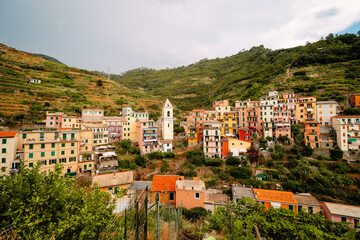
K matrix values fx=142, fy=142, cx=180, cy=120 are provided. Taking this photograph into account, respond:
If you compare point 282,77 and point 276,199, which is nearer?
point 276,199

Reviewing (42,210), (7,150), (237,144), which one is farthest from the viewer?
(237,144)

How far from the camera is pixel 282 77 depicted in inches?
1921

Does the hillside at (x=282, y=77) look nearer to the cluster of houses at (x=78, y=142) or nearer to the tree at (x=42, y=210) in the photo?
the cluster of houses at (x=78, y=142)

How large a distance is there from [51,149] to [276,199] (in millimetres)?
30675

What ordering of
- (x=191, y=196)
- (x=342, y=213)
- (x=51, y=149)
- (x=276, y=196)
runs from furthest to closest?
(x=51, y=149) < (x=276, y=196) < (x=191, y=196) < (x=342, y=213)

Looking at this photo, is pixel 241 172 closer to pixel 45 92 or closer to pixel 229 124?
pixel 229 124

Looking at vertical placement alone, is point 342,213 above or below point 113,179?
below

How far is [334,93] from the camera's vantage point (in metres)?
34.7

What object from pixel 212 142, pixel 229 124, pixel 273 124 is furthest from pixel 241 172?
pixel 273 124

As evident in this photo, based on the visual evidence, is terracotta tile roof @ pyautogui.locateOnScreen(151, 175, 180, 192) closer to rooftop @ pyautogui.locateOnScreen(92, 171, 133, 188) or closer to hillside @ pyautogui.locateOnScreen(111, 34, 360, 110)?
rooftop @ pyautogui.locateOnScreen(92, 171, 133, 188)

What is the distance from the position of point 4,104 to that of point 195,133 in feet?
136

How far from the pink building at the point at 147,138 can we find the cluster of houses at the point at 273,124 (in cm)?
741

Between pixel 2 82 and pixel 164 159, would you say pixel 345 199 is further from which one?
pixel 2 82

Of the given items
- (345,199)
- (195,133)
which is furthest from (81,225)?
(345,199)
